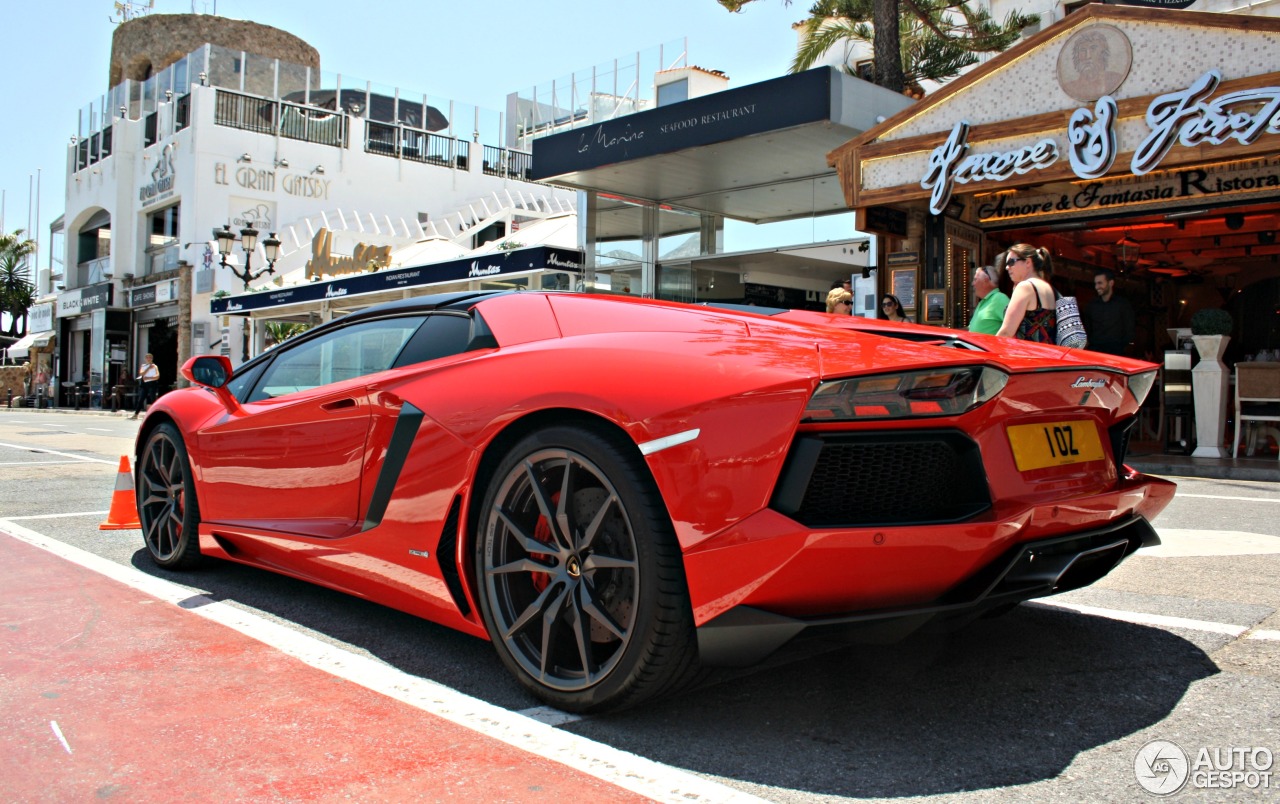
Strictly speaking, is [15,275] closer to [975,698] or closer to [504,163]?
[504,163]

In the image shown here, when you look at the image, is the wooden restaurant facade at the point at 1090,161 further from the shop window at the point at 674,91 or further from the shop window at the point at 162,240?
the shop window at the point at 162,240

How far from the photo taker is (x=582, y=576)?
2.39 meters

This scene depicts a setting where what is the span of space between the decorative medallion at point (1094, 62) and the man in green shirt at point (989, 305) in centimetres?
532

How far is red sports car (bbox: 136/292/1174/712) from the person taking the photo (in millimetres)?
2109

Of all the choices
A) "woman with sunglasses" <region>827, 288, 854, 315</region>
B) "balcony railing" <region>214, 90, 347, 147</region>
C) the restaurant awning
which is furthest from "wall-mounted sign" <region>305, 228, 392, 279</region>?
"woman with sunglasses" <region>827, 288, 854, 315</region>

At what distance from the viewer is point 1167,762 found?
2082 mm

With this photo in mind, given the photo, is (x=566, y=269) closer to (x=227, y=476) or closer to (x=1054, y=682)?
(x=227, y=476)

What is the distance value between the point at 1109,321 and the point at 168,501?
868 cm

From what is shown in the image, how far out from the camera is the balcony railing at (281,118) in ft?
111

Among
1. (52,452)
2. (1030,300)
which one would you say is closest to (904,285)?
(1030,300)

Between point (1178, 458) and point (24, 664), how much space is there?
34.5ft

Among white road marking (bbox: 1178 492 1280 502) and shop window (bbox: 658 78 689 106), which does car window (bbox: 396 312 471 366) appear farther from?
shop window (bbox: 658 78 689 106)

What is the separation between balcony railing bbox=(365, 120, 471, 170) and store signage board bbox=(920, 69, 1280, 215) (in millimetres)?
29809

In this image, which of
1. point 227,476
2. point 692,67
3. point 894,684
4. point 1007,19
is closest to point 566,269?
point 692,67
